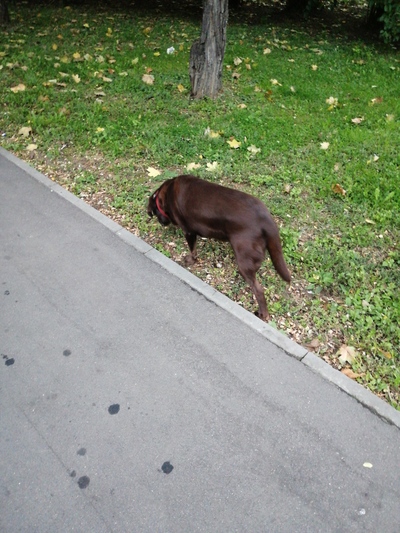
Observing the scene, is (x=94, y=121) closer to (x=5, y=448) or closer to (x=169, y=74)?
(x=169, y=74)

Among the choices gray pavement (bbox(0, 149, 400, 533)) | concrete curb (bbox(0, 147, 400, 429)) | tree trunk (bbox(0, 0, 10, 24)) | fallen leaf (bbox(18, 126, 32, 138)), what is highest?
tree trunk (bbox(0, 0, 10, 24))

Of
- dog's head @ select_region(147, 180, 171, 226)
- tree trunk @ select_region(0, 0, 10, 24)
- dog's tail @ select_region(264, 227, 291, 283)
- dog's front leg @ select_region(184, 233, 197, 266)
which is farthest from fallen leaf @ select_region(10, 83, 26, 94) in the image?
dog's tail @ select_region(264, 227, 291, 283)

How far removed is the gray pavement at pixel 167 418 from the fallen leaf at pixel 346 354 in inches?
7.2

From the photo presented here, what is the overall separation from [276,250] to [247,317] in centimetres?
61

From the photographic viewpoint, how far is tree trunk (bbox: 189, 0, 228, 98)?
586 cm

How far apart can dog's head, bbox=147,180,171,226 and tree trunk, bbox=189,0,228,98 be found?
316 centimetres

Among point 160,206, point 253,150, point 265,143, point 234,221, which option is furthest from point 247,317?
point 265,143

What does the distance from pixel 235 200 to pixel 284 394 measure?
152 cm

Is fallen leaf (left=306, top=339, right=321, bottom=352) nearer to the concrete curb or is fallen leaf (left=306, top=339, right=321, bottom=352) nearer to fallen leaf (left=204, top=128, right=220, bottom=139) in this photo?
the concrete curb

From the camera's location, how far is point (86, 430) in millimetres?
2676

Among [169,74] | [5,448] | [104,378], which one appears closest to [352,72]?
[169,74]

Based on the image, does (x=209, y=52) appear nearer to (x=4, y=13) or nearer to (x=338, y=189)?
(x=338, y=189)

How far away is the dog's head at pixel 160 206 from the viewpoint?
3873 millimetres

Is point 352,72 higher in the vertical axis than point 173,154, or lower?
higher
